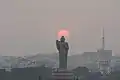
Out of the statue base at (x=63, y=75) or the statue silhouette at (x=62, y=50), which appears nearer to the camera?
the statue base at (x=63, y=75)

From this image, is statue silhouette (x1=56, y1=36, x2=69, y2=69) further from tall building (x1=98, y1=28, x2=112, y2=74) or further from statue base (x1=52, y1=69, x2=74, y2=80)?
tall building (x1=98, y1=28, x2=112, y2=74)

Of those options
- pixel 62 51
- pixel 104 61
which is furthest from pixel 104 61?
pixel 62 51

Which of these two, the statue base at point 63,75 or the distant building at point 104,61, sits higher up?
the distant building at point 104,61

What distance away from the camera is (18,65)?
44.2 m

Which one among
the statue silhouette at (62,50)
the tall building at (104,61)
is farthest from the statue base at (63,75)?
the tall building at (104,61)

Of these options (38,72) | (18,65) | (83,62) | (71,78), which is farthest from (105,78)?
(71,78)

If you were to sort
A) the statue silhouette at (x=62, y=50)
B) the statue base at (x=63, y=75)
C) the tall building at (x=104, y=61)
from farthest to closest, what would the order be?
the tall building at (x=104, y=61)
the statue silhouette at (x=62, y=50)
the statue base at (x=63, y=75)

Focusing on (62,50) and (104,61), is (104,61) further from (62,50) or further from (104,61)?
(62,50)

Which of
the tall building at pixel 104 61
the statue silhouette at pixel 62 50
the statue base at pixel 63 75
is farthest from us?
the tall building at pixel 104 61

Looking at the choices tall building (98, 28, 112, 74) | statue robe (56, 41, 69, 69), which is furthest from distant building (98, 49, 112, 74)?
statue robe (56, 41, 69, 69)

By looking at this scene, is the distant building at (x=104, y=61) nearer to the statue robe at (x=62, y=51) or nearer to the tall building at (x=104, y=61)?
the tall building at (x=104, y=61)

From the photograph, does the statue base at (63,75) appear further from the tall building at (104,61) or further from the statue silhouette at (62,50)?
the tall building at (104,61)

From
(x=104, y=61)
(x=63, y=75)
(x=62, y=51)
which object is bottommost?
(x=63, y=75)

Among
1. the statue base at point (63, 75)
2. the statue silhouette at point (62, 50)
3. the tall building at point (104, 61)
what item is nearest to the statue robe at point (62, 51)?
the statue silhouette at point (62, 50)
